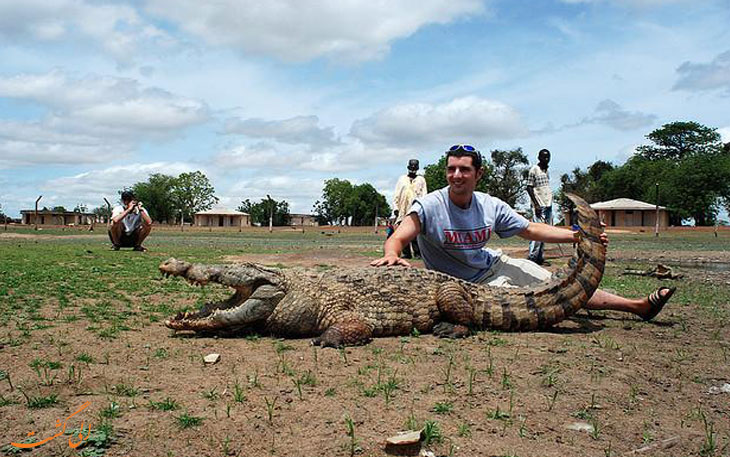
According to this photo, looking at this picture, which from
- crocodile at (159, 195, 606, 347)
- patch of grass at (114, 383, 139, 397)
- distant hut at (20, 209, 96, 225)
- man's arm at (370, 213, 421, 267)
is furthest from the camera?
distant hut at (20, 209, 96, 225)

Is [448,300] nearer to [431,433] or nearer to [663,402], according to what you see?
[663,402]

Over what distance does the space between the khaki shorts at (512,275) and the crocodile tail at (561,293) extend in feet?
1.22

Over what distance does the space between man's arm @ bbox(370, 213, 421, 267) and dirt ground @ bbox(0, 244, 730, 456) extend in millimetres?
775

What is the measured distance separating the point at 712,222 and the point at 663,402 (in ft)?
228

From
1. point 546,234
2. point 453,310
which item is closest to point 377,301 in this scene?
point 453,310

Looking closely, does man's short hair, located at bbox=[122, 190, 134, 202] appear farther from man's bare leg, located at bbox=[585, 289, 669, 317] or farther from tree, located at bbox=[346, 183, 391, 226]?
tree, located at bbox=[346, 183, 391, 226]

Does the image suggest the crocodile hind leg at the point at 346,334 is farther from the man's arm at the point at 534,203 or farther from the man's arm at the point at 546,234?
the man's arm at the point at 534,203

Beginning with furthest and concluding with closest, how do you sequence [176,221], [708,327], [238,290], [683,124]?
[176,221] → [683,124] → [708,327] → [238,290]

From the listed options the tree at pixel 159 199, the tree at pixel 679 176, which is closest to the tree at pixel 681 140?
the tree at pixel 679 176

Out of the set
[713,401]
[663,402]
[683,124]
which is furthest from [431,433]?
[683,124]

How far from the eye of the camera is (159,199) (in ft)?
321

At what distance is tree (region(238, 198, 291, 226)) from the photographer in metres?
104

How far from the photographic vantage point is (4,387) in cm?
377

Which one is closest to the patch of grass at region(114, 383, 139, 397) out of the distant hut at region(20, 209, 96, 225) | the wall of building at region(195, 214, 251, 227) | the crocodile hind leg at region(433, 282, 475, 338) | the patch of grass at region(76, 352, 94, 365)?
the patch of grass at region(76, 352, 94, 365)
